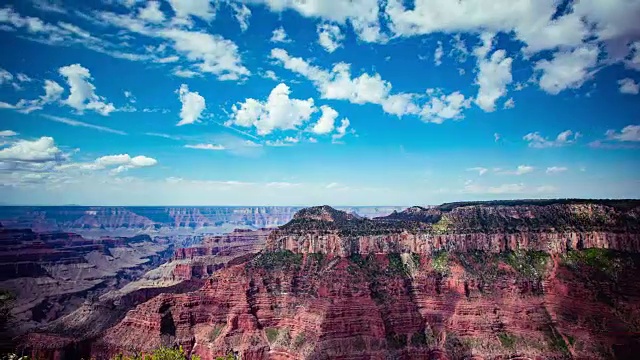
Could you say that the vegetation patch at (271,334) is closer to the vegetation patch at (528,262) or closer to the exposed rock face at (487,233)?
the exposed rock face at (487,233)

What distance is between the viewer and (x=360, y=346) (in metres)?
78.9

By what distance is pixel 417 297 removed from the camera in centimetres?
8950

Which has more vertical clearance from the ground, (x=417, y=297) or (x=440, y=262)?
(x=440, y=262)

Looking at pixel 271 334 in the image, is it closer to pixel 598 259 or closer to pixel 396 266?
pixel 396 266

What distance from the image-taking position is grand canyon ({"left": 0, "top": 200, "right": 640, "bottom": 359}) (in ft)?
260

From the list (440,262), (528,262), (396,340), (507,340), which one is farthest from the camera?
(440,262)

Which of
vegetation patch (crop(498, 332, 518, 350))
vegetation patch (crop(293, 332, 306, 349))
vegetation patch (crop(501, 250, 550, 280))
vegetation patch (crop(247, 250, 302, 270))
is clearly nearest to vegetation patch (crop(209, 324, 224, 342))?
vegetation patch (crop(247, 250, 302, 270))

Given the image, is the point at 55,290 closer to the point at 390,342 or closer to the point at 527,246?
the point at 390,342

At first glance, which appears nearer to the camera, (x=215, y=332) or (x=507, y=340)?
Result: (x=507, y=340)

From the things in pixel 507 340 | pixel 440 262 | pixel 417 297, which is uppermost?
pixel 440 262

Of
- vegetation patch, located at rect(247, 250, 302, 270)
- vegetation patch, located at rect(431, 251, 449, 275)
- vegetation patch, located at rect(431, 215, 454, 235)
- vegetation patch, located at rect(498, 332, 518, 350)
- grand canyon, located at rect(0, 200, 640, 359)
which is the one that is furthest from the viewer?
vegetation patch, located at rect(431, 215, 454, 235)

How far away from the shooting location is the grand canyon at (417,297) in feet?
260

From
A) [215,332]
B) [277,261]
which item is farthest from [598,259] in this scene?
[215,332]

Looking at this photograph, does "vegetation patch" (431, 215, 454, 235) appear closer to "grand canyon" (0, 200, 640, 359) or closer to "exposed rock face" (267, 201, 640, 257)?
"exposed rock face" (267, 201, 640, 257)
